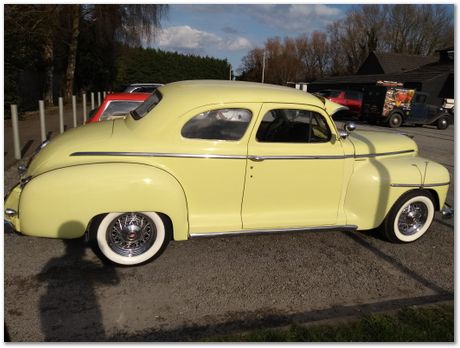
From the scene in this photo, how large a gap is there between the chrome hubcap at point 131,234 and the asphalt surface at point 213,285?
0.20m

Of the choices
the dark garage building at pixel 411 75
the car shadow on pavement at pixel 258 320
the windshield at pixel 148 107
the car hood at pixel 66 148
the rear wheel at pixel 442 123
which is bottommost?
the car shadow on pavement at pixel 258 320

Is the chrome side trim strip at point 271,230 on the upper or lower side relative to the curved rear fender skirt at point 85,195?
lower

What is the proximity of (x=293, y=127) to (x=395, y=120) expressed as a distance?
51.8ft

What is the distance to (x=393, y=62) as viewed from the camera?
4084 cm

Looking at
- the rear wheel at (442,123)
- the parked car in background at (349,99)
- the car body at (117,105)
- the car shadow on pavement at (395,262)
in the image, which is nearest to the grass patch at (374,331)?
the car shadow on pavement at (395,262)

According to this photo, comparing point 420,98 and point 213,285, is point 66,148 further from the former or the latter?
point 420,98

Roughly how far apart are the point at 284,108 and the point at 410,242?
88.5 inches

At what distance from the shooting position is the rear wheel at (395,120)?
59.0ft

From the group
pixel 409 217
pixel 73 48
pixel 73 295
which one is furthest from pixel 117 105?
pixel 73 48

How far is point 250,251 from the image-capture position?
4.21m

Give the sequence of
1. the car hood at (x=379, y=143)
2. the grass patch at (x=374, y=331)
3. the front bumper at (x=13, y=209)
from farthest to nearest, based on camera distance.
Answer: the car hood at (x=379, y=143) → the front bumper at (x=13, y=209) → the grass patch at (x=374, y=331)

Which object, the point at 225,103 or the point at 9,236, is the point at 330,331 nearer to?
the point at 225,103

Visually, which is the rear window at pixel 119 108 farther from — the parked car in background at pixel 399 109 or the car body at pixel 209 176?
the parked car in background at pixel 399 109

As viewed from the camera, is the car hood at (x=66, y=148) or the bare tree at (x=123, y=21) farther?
the bare tree at (x=123, y=21)
